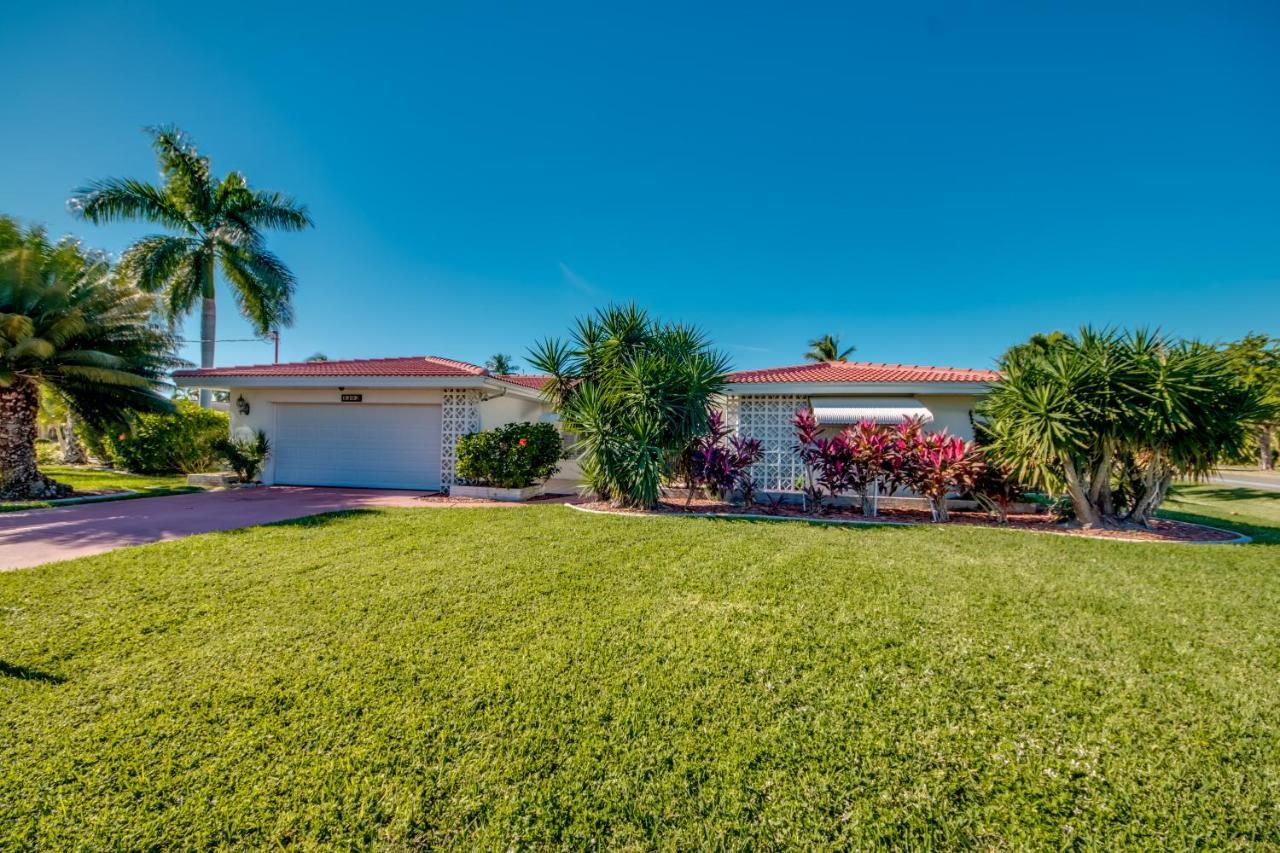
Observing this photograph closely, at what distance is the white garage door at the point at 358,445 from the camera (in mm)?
16578

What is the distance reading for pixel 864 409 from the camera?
48.4ft

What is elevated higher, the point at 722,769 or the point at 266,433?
the point at 266,433

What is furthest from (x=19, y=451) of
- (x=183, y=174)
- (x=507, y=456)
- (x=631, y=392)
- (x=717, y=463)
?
(x=717, y=463)

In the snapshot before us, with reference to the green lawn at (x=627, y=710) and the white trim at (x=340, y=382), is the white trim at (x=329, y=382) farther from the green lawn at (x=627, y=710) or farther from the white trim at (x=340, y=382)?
the green lawn at (x=627, y=710)

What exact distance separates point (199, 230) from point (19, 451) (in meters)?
14.1

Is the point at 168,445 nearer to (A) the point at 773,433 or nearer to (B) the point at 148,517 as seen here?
(B) the point at 148,517

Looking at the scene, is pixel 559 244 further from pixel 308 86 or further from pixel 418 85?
pixel 308 86

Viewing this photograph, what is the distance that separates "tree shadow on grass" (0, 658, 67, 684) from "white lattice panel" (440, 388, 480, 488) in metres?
12.0

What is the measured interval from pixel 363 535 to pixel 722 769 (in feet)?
26.5

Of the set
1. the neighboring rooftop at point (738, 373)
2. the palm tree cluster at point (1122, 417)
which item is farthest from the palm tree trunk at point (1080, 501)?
the neighboring rooftop at point (738, 373)

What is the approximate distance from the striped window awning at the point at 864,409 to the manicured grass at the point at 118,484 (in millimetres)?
20389

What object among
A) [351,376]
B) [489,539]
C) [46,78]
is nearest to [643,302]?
[489,539]

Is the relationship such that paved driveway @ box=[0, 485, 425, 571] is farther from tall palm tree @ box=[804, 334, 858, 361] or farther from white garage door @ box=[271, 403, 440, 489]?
tall palm tree @ box=[804, 334, 858, 361]

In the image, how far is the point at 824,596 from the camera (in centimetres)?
594
